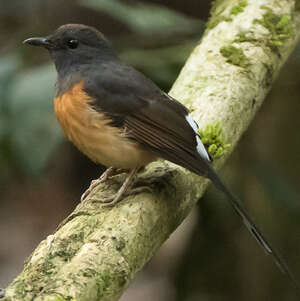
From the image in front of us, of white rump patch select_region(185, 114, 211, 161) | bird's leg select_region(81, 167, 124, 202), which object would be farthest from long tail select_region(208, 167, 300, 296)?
bird's leg select_region(81, 167, 124, 202)

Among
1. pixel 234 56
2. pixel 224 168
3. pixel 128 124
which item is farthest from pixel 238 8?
pixel 128 124

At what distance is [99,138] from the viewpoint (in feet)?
9.59

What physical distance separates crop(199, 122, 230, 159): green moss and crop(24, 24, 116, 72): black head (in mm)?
646

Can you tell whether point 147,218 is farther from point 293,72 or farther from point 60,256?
point 293,72

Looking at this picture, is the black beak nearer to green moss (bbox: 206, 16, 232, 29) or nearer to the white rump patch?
the white rump patch

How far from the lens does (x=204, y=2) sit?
714 cm

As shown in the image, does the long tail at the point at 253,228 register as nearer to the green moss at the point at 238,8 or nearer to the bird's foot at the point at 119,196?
the bird's foot at the point at 119,196

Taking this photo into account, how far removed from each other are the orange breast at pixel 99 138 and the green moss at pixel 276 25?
1358 mm

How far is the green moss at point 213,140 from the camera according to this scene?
318cm

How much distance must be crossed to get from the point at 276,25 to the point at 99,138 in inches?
62.0

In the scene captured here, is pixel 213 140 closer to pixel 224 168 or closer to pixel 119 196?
pixel 119 196

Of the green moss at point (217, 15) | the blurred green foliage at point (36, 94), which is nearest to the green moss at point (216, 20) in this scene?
the green moss at point (217, 15)

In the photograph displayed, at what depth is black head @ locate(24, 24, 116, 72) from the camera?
328 centimetres

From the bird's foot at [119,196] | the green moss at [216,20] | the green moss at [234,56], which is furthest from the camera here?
the green moss at [216,20]
